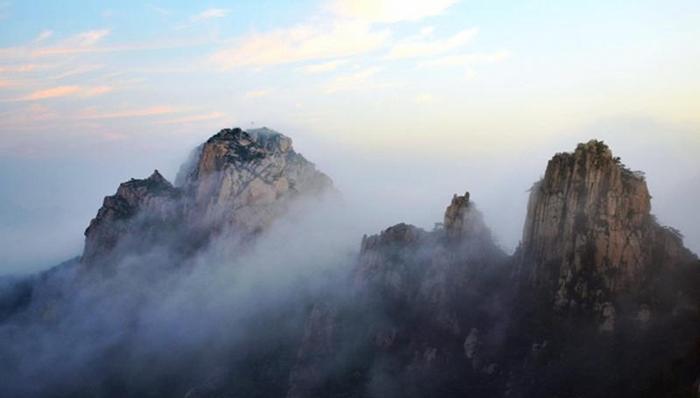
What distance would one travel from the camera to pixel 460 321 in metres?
160

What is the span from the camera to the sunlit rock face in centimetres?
13625

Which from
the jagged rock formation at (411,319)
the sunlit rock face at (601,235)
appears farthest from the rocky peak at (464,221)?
the sunlit rock face at (601,235)

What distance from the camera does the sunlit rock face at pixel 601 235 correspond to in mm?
136250

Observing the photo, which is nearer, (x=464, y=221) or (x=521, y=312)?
(x=521, y=312)

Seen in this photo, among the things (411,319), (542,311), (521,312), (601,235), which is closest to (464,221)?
(411,319)

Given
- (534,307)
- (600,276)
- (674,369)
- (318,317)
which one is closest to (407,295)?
(318,317)

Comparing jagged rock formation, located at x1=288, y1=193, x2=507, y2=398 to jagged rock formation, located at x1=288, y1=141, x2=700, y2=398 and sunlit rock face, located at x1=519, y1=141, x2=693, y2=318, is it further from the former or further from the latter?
sunlit rock face, located at x1=519, y1=141, x2=693, y2=318

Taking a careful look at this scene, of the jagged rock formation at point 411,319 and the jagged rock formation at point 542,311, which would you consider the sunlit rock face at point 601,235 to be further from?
the jagged rock formation at point 411,319

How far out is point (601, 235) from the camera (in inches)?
5389

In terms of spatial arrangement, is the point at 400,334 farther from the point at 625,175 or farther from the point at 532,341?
the point at 625,175

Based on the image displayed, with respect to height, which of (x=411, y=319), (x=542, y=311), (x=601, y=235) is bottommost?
(x=411, y=319)

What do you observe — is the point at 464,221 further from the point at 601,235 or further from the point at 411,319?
the point at 601,235

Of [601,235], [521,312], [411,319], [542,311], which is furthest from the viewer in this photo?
[411,319]

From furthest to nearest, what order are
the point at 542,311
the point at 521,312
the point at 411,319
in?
the point at 411,319 < the point at 521,312 < the point at 542,311
